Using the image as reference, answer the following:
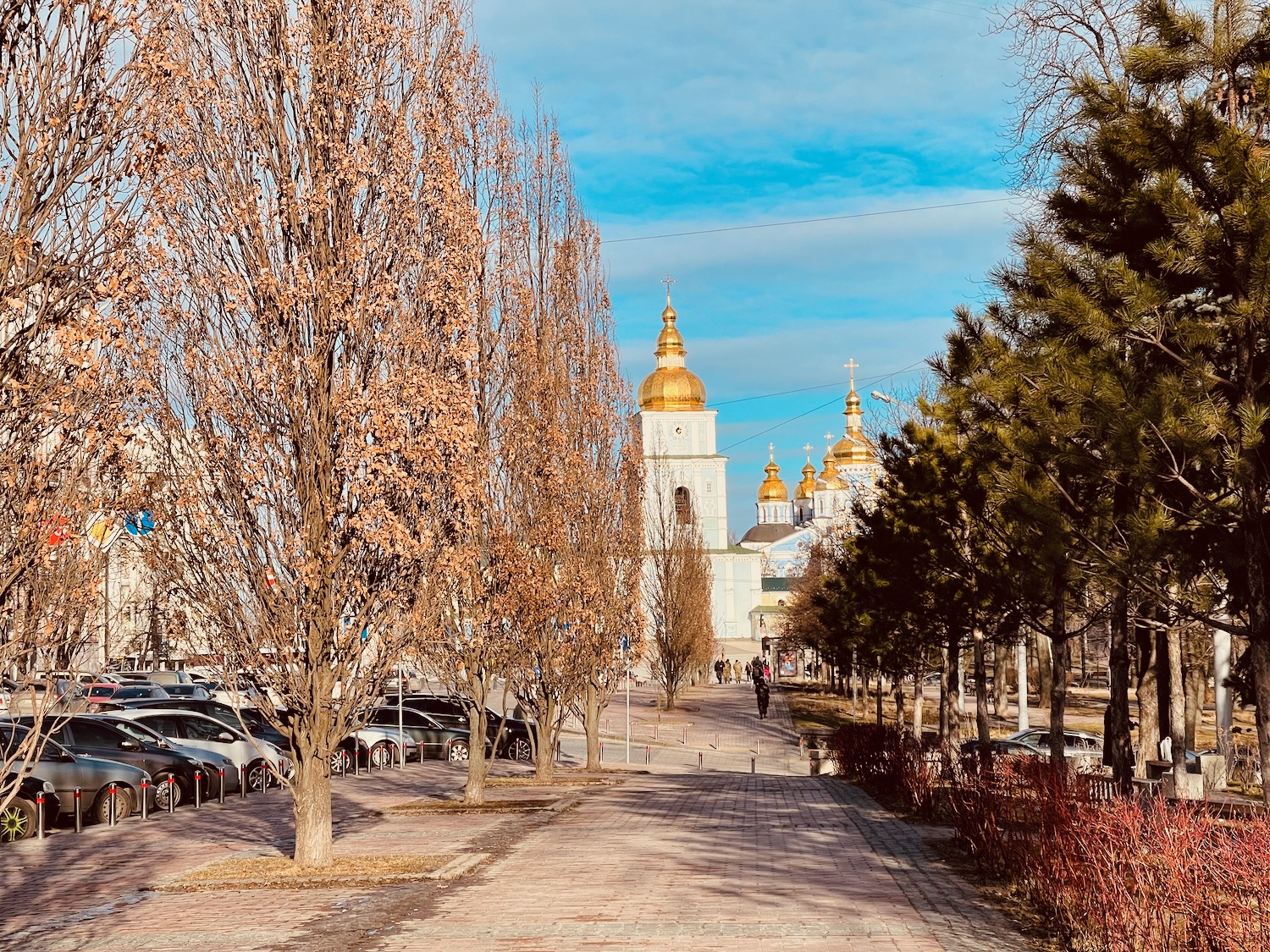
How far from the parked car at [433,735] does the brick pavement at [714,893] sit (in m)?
15.2

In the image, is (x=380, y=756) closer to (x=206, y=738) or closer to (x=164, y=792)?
(x=206, y=738)

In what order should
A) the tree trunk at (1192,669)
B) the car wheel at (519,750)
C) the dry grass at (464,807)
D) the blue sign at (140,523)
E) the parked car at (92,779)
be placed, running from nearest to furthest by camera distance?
the blue sign at (140,523)
the parked car at (92,779)
the dry grass at (464,807)
the car wheel at (519,750)
the tree trunk at (1192,669)

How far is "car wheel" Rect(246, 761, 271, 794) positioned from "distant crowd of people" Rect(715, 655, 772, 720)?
26.6 metres

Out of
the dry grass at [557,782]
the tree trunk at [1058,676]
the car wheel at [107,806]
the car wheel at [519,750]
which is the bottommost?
the car wheel at [519,750]

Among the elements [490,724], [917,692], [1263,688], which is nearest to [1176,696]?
[917,692]

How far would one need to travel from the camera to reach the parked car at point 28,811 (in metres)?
18.4

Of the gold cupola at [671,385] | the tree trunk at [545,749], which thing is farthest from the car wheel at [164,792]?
the gold cupola at [671,385]

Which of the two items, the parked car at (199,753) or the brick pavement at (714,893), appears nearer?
the brick pavement at (714,893)

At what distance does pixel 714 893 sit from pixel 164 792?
1273 cm

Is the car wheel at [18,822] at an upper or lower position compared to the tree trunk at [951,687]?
lower

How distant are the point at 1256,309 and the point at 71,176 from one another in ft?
26.5

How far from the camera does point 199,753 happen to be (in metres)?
24.9

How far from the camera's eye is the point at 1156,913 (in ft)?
27.2

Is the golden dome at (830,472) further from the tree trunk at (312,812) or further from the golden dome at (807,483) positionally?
the tree trunk at (312,812)
